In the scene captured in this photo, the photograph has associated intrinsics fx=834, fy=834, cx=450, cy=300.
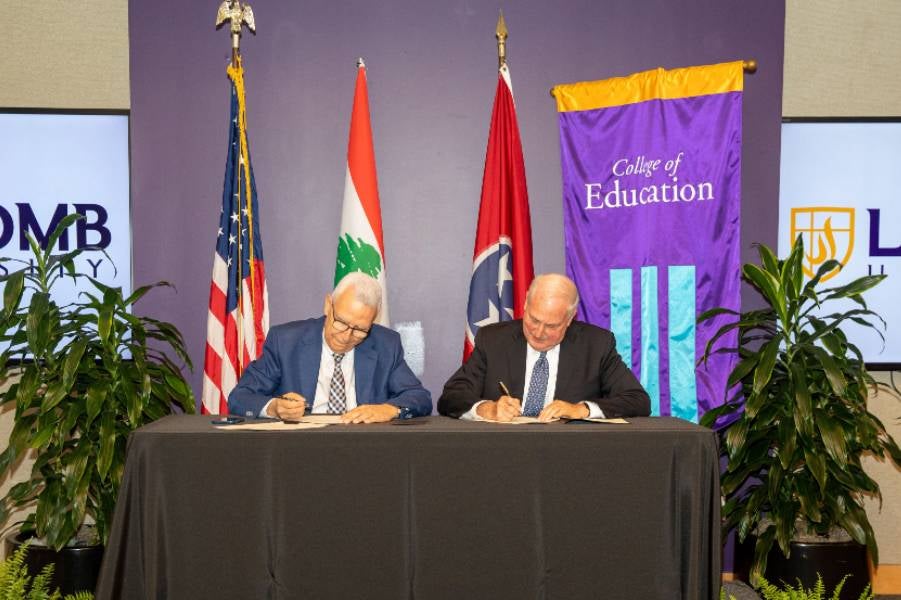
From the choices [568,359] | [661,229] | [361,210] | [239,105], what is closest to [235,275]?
[361,210]

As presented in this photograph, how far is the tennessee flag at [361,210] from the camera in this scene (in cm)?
368

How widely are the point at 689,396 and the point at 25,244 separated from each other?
3.07 m

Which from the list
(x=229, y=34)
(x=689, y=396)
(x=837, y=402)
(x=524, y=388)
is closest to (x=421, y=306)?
(x=524, y=388)

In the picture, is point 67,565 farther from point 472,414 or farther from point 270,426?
point 472,414

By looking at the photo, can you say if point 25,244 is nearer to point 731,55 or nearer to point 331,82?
point 331,82

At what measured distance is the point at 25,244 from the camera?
12.5 feet

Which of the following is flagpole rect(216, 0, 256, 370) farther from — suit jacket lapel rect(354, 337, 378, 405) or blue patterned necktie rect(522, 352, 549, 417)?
blue patterned necktie rect(522, 352, 549, 417)

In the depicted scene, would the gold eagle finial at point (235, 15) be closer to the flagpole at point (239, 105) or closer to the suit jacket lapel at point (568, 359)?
the flagpole at point (239, 105)

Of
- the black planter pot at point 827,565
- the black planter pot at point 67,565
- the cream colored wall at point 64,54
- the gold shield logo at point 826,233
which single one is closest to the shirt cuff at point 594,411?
the black planter pot at point 827,565

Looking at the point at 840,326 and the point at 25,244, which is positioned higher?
the point at 25,244

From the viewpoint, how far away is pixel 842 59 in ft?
12.8

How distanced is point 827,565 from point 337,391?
6.38ft

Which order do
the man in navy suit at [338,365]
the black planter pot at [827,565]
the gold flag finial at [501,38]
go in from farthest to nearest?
the gold flag finial at [501,38]
the black planter pot at [827,565]
the man in navy suit at [338,365]

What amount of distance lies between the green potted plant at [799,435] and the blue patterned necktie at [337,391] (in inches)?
56.5
